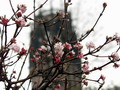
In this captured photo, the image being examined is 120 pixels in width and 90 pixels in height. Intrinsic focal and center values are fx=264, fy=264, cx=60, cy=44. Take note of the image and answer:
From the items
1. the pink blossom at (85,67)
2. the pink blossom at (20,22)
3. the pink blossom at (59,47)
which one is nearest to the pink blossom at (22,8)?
the pink blossom at (20,22)

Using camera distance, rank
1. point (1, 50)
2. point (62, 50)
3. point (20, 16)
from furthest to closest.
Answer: point (62, 50)
point (20, 16)
point (1, 50)

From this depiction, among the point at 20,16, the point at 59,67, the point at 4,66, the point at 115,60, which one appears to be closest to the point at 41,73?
the point at 59,67

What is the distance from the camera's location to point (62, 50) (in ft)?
7.80

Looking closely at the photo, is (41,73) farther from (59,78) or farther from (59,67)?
(59,78)

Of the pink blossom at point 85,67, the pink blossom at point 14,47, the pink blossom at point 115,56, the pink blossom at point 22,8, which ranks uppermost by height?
the pink blossom at point 22,8

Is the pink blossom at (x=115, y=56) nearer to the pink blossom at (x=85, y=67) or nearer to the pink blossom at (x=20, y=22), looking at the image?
the pink blossom at (x=85, y=67)

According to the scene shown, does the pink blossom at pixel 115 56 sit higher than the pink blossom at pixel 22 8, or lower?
lower

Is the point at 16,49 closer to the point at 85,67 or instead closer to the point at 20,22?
the point at 20,22

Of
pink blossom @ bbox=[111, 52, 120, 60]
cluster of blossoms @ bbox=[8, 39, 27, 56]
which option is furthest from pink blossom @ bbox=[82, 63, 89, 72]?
cluster of blossoms @ bbox=[8, 39, 27, 56]

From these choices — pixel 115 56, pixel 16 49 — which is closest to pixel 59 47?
pixel 16 49

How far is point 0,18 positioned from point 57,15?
0.54m

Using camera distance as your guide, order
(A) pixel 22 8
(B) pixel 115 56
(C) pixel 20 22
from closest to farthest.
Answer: (C) pixel 20 22
(A) pixel 22 8
(B) pixel 115 56

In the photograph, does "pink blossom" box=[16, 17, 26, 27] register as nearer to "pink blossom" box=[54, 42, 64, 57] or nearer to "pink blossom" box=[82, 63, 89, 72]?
"pink blossom" box=[54, 42, 64, 57]

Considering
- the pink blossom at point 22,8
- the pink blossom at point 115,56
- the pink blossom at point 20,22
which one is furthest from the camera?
the pink blossom at point 115,56
